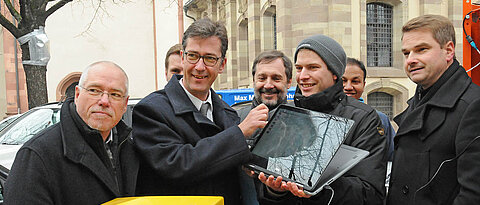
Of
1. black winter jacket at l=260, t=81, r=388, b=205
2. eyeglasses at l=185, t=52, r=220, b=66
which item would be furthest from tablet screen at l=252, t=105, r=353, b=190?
eyeglasses at l=185, t=52, r=220, b=66

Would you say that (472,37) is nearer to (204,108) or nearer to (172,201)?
(204,108)

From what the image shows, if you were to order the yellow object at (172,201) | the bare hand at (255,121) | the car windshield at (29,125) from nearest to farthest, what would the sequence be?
the yellow object at (172,201)
the bare hand at (255,121)
the car windshield at (29,125)

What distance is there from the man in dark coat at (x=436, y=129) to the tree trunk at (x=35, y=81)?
274 inches

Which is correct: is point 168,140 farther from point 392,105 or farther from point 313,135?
point 392,105

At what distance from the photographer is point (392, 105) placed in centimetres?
1381

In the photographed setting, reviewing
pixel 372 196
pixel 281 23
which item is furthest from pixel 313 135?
pixel 281 23

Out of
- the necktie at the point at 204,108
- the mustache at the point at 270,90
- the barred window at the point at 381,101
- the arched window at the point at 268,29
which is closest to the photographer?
the necktie at the point at 204,108

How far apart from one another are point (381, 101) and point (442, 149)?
1255 centimetres

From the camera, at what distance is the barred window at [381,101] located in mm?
13625

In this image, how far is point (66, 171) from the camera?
5.27ft

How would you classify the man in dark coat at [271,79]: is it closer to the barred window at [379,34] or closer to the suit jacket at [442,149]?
the suit jacket at [442,149]

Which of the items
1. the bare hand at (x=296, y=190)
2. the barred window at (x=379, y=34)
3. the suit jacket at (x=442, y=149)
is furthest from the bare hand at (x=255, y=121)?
the barred window at (x=379, y=34)

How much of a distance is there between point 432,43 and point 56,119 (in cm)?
535

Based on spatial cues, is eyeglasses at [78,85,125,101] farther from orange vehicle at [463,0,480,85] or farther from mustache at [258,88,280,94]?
orange vehicle at [463,0,480,85]
